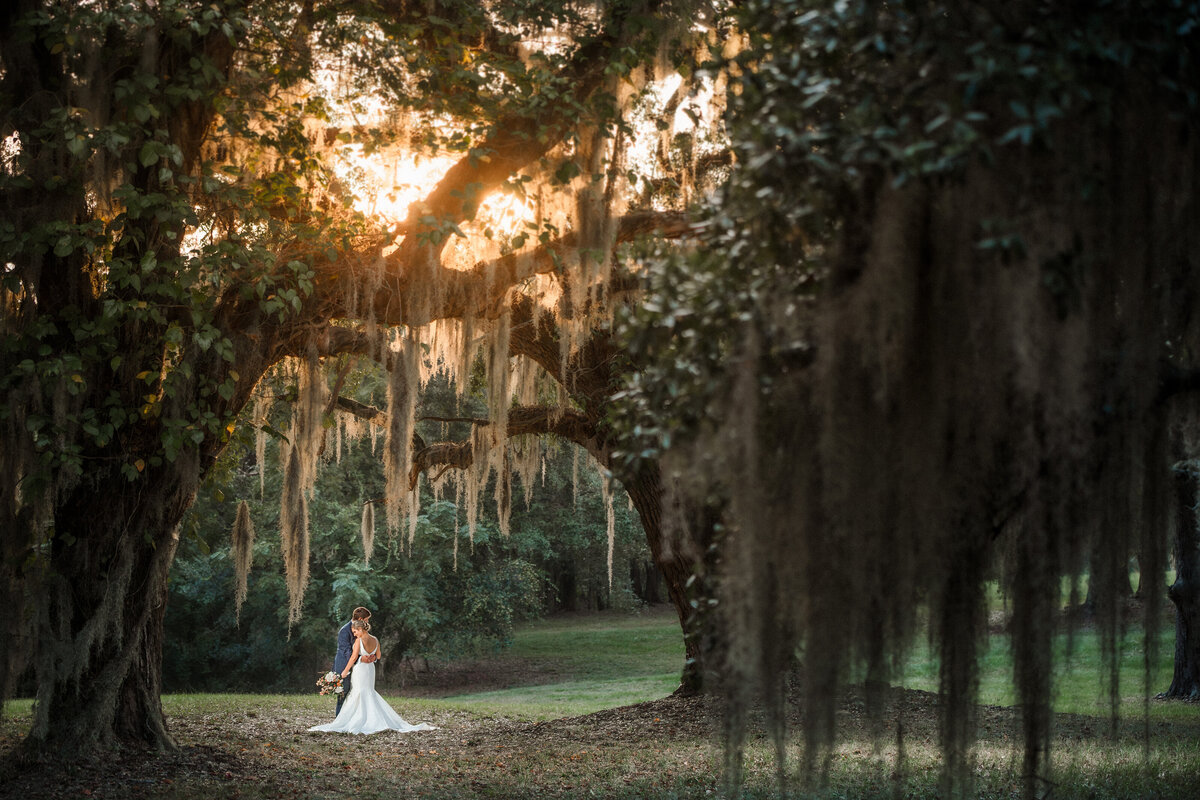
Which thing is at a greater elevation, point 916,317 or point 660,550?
point 916,317

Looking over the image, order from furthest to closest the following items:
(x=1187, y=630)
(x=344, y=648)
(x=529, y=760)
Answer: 1. (x=344, y=648)
2. (x=1187, y=630)
3. (x=529, y=760)

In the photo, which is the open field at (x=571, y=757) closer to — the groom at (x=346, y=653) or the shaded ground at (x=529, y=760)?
the shaded ground at (x=529, y=760)

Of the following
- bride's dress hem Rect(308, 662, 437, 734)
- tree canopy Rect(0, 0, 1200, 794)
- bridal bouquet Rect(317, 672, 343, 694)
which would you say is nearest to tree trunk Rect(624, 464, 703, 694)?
tree canopy Rect(0, 0, 1200, 794)

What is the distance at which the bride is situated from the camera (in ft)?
31.6

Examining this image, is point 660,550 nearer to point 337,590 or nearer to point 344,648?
point 344,648

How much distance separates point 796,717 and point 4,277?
267 inches

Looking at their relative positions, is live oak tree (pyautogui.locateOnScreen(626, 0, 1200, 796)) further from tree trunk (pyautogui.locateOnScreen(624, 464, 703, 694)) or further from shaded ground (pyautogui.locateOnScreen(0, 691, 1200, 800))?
tree trunk (pyautogui.locateOnScreen(624, 464, 703, 694))

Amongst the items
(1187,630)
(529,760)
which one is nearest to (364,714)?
(529,760)

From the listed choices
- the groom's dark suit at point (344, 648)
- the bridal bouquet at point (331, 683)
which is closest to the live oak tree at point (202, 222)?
the bridal bouquet at point (331, 683)

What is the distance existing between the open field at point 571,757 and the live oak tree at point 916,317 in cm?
60

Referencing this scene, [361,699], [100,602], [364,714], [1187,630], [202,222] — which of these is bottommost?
[364,714]

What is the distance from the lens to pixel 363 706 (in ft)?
32.3

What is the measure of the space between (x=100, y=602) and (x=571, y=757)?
3528 millimetres

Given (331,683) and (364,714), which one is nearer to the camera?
(364,714)
